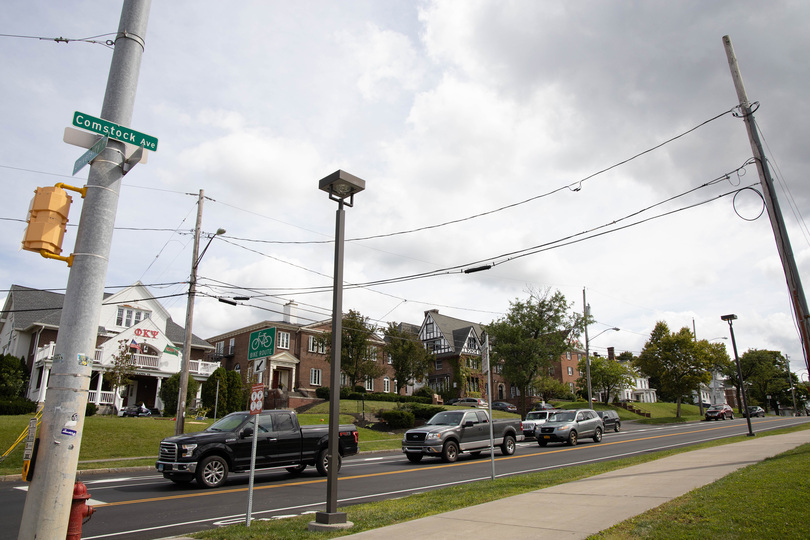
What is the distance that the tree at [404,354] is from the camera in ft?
166

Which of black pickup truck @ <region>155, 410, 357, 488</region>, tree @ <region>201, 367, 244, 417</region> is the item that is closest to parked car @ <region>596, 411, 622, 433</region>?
black pickup truck @ <region>155, 410, 357, 488</region>

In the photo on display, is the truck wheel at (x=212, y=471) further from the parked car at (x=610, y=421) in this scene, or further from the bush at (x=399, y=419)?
the parked car at (x=610, y=421)

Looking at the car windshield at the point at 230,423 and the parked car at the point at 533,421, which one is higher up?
the car windshield at the point at 230,423

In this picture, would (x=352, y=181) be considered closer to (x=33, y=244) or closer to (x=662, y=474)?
(x=33, y=244)

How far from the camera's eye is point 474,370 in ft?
208

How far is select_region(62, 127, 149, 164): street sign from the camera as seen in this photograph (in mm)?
5258

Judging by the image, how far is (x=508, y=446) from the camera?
19.9m

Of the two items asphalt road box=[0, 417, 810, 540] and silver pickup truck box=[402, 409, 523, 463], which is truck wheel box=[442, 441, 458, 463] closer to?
silver pickup truck box=[402, 409, 523, 463]

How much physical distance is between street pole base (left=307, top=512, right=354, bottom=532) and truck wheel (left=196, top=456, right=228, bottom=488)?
6.65m

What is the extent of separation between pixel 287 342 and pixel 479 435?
3560cm

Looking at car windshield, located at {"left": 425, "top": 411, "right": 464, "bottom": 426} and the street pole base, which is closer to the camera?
the street pole base

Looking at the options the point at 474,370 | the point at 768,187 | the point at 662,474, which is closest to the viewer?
the point at 662,474

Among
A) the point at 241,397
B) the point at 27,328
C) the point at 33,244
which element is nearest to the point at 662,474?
the point at 33,244

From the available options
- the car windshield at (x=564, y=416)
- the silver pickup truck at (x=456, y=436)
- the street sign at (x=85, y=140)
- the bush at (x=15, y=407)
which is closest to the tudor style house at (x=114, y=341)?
the bush at (x=15, y=407)
